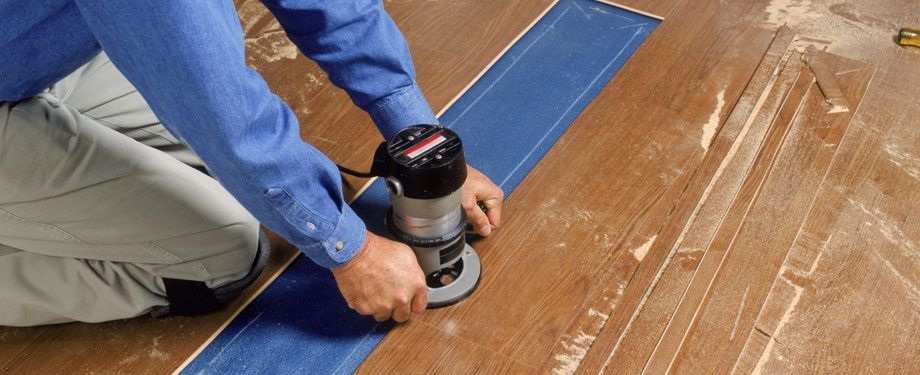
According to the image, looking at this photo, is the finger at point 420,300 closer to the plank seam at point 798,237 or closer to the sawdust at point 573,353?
the sawdust at point 573,353

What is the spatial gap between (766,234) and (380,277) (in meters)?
1.06

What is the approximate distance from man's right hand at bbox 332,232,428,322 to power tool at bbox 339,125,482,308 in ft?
0.28

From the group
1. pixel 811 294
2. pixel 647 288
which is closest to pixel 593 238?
pixel 647 288

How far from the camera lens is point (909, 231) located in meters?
2.11

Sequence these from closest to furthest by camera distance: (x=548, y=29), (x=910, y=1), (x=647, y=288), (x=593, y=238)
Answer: (x=647, y=288), (x=593, y=238), (x=548, y=29), (x=910, y=1)

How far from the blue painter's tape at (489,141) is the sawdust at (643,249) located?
0.39 metres

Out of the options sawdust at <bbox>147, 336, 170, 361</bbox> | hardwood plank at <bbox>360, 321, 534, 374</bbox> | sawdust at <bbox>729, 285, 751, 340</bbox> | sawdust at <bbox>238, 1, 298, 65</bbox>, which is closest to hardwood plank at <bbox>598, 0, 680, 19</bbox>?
sawdust at <bbox>238, 1, 298, 65</bbox>

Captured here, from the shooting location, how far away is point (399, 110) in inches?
73.5

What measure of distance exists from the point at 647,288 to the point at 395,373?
0.65m

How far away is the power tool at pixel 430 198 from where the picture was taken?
1604 mm

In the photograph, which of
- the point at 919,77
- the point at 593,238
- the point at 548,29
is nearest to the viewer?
the point at 593,238

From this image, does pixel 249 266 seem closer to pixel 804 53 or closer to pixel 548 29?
pixel 548 29

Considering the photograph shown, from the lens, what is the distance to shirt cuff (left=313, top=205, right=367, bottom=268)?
5.11 ft

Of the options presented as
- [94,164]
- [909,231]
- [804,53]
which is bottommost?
[909,231]
